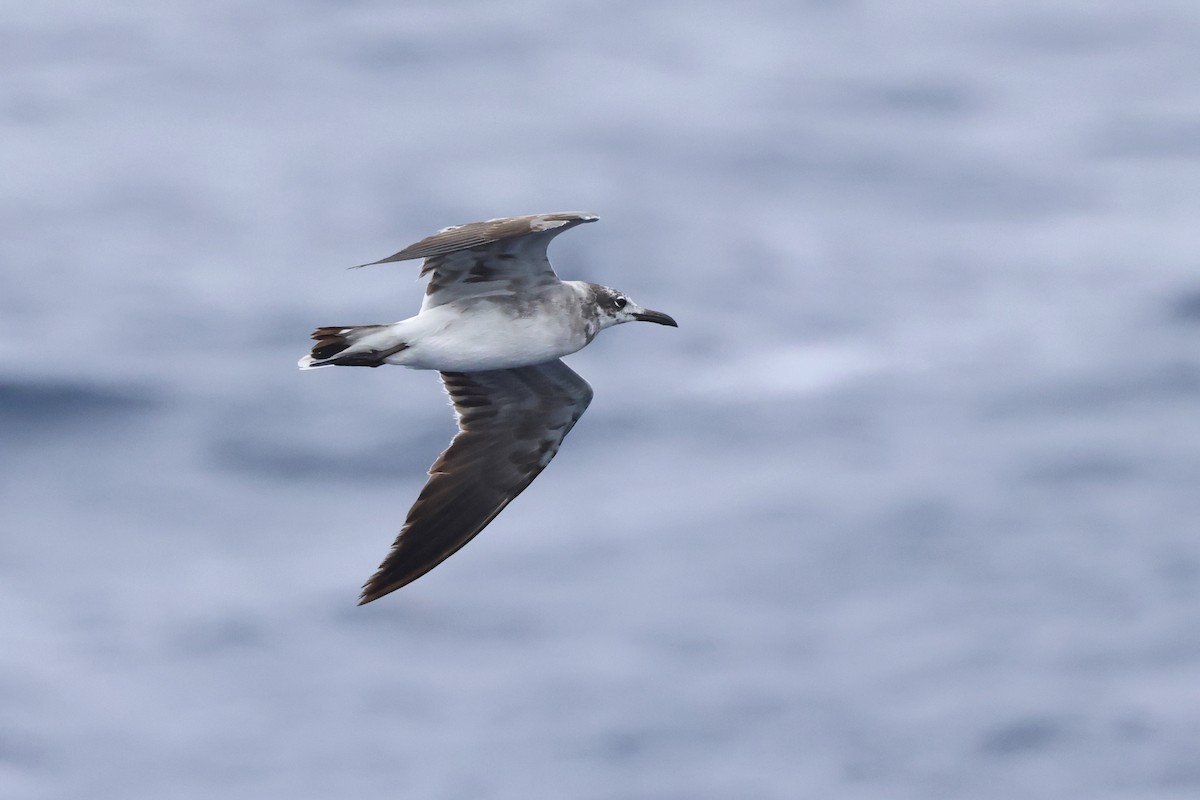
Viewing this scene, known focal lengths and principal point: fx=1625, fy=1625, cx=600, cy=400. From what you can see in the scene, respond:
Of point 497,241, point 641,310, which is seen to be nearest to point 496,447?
point 641,310

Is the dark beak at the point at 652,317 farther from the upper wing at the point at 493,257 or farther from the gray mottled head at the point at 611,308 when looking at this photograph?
the upper wing at the point at 493,257

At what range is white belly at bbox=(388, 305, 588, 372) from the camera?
59.5ft

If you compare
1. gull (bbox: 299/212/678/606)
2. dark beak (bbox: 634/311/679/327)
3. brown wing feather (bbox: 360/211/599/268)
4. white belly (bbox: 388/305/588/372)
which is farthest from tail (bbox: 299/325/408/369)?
dark beak (bbox: 634/311/679/327)

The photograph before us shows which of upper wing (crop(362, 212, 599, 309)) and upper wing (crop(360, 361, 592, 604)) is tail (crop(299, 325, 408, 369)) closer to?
upper wing (crop(362, 212, 599, 309))

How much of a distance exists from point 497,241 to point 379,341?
2096 mm

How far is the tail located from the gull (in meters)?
0.01

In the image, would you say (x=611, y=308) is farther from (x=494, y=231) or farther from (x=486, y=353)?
(x=494, y=231)

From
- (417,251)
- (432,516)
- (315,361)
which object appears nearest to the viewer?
(417,251)

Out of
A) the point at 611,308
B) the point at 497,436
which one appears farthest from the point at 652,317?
the point at 497,436

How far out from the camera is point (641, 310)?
1967 centimetres

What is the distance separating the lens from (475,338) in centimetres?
1812

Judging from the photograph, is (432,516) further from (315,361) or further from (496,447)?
(315,361)

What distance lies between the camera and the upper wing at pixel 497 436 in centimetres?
1986

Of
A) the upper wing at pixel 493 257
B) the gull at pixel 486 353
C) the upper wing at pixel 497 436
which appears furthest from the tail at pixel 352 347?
the upper wing at pixel 497 436
